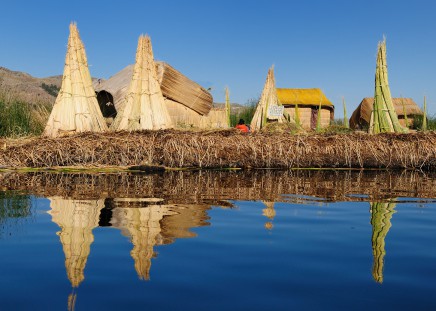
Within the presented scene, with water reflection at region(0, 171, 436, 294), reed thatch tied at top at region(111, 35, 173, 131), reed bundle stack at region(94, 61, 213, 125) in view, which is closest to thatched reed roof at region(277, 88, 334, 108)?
reed bundle stack at region(94, 61, 213, 125)

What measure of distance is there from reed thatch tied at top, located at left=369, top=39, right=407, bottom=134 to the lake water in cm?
745

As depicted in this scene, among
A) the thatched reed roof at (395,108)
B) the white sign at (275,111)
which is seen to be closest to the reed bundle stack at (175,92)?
the white sign at (275,111)

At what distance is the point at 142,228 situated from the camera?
134 inches

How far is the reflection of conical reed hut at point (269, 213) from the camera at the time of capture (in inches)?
147

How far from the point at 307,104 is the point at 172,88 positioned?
13207mm

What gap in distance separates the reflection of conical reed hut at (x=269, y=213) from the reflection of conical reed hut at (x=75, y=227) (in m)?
1.26

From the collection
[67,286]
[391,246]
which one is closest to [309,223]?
[391,246]

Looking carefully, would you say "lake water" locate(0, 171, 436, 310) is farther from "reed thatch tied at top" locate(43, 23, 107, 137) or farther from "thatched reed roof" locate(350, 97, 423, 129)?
"thatched reed roof" locate(350, 97, 423, 129)

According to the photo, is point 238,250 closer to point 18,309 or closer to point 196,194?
point 18,309

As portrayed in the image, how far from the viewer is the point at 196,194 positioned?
18.0 ft

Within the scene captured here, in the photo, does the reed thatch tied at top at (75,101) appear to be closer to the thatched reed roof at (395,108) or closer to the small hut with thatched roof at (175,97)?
the small hut with thatched roof at (175,97)

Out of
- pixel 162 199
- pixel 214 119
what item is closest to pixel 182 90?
pixel 214 119

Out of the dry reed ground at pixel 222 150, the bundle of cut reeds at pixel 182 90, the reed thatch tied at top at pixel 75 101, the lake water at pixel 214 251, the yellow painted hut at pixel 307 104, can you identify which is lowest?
the lake water at pixel 214 251

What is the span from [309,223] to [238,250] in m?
1.14
